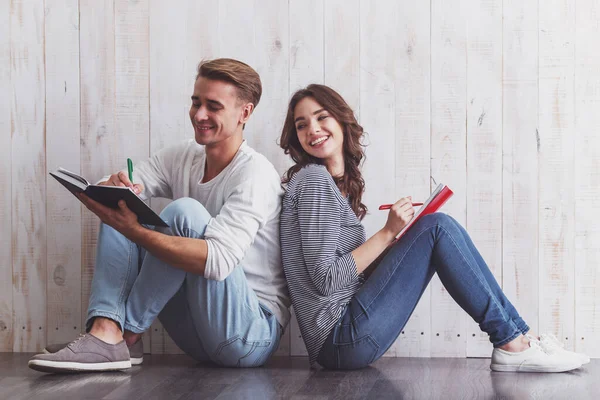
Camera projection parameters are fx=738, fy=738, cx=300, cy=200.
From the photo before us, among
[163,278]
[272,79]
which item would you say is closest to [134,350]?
[163,278]

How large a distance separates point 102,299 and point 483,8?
1.57 m

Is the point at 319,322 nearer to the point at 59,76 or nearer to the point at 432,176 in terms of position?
the point at 432,176

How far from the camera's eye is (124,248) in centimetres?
212

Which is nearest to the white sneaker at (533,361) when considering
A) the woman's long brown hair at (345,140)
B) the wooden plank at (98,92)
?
the woman's long brown hair at (345,140)

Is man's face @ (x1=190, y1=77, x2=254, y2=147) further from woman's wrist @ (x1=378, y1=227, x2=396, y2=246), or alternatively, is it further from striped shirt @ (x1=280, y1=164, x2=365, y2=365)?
woman's wrist @ (x1=378, y1=227, x2=396, y2=246)

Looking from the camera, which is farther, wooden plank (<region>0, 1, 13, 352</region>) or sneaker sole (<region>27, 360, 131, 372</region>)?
wooden plank (<region>0, 1, 13, 352</region>)

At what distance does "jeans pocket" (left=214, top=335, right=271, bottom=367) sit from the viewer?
6.94 feet

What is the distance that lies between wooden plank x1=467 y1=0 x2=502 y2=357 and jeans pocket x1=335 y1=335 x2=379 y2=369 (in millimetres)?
536

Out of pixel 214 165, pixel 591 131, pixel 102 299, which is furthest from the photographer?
pixel 591 131

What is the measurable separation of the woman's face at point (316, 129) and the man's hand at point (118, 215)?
60 cm

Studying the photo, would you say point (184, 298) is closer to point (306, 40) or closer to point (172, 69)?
point (172, 69)

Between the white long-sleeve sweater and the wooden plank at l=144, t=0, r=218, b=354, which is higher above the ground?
the wooden plank at l=144, t=0, r=218, b=354

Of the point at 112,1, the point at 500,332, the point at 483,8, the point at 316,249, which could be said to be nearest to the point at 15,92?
the point at 112,1

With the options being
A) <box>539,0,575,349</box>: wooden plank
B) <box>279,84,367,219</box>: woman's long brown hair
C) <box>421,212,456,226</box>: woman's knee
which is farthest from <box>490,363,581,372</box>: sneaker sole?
<box>279,84,367,219</box>: woman's long brown hair
